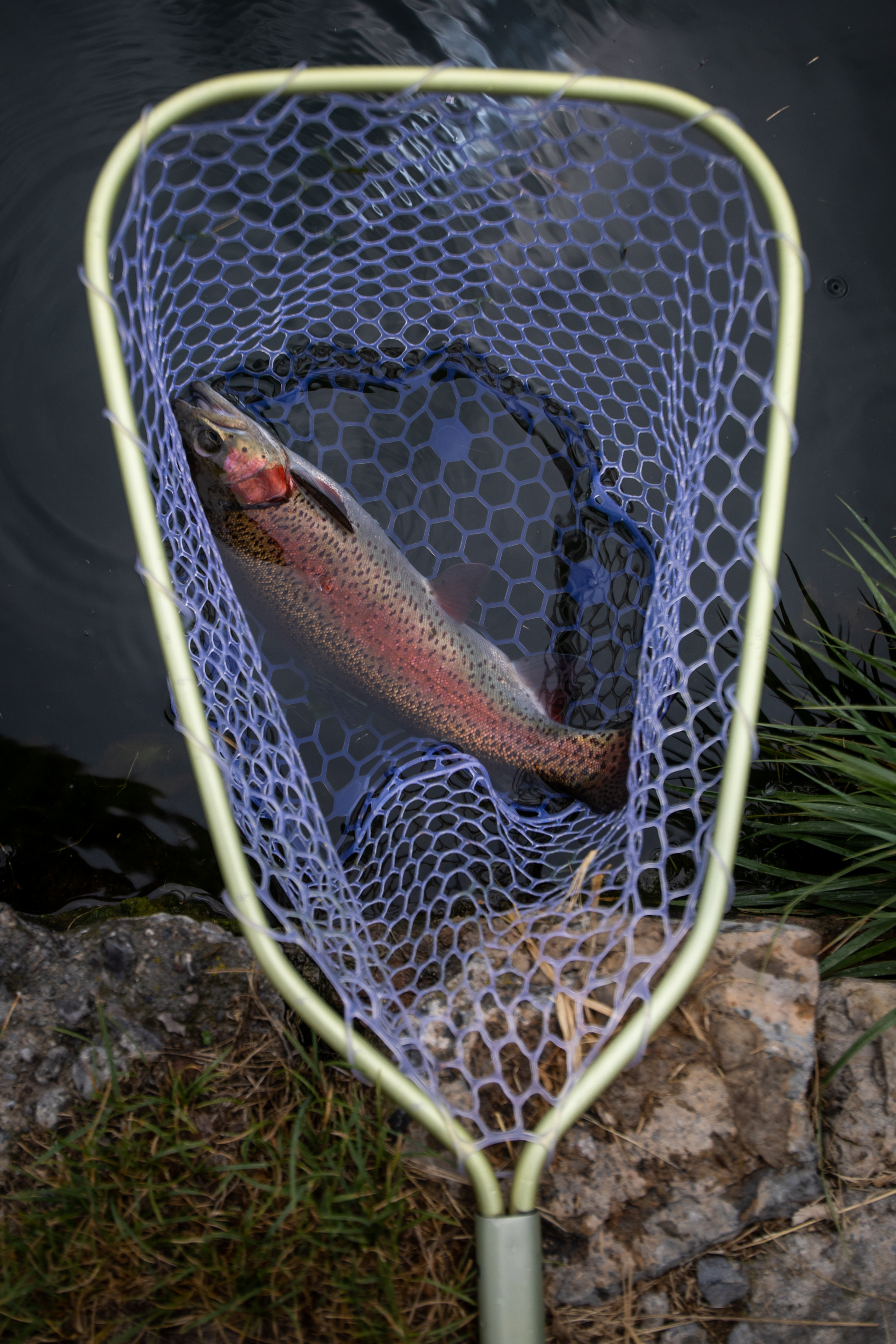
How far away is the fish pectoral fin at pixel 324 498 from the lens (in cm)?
309

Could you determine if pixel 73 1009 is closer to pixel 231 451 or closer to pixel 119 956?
pixel 119 956

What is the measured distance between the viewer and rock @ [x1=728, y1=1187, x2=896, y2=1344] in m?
2.11

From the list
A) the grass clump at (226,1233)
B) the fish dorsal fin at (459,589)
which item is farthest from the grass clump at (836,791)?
the grass clump at (226,1233)

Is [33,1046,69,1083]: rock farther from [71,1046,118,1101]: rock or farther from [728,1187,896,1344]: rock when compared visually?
[728,1187,896,1344]: rock

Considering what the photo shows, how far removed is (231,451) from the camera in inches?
117

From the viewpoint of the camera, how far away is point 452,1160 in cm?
209

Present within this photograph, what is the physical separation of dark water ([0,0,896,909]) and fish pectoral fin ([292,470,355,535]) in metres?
0.88

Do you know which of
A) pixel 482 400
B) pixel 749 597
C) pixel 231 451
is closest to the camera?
pixel 749 597

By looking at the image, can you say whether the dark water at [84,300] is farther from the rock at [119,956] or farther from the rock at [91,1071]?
the rock at [91,1071]

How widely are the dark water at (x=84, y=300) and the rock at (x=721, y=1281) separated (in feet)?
6.84

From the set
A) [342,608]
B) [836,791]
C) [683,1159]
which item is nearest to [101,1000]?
[342,608]

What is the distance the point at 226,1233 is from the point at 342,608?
193 centimetres

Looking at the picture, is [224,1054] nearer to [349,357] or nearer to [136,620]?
[136,620]

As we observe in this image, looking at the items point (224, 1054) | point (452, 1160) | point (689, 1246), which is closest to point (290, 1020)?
point (224, 1054)
